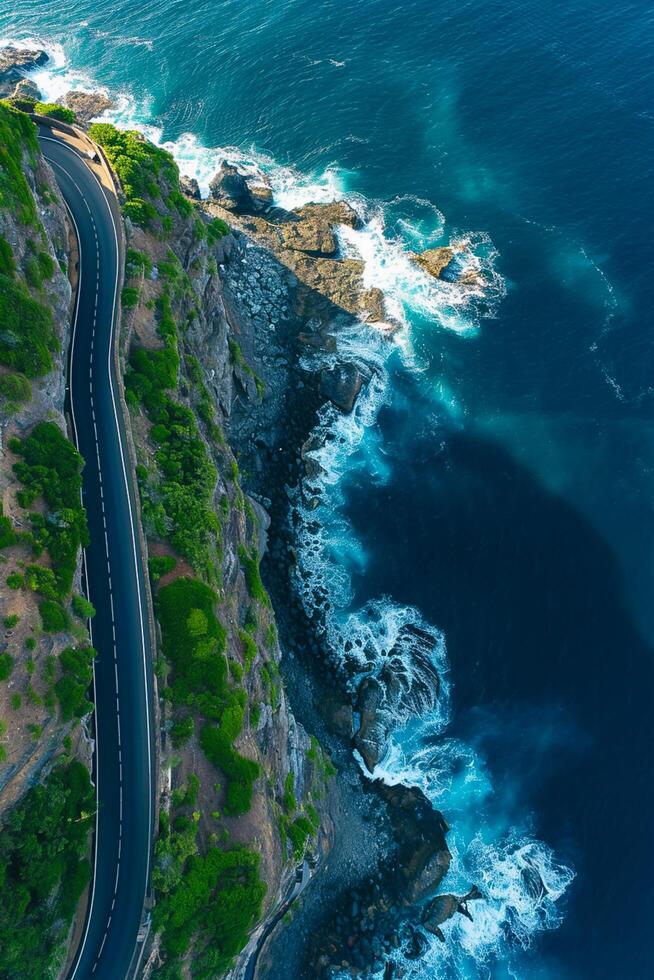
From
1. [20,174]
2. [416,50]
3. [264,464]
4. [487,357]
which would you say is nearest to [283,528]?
[264,464]

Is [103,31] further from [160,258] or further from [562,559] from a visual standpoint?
[562,559]

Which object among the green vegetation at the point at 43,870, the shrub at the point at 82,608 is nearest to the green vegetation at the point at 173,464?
the shrub at the point at 82,608

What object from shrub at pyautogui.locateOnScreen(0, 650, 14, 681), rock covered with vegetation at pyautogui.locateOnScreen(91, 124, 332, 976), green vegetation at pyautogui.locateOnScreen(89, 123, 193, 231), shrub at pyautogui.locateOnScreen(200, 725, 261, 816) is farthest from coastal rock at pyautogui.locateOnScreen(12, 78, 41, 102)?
shrub at pyautogui.locateOnScreen(200, 725, 261, 816)

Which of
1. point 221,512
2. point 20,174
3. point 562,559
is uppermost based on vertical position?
point 20,174

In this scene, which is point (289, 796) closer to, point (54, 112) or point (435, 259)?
point (435, 259)

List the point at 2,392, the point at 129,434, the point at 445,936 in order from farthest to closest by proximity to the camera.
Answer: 1. the point at 445,936
2. the point at 129,434
3. the point at 2,392

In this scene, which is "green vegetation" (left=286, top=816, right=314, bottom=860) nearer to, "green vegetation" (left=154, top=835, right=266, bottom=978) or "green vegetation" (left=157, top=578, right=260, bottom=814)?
"green vegetation" (left=154, top=835, right=266, bottom=978)

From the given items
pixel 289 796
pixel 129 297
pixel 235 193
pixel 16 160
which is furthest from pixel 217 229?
pixel 289 796
